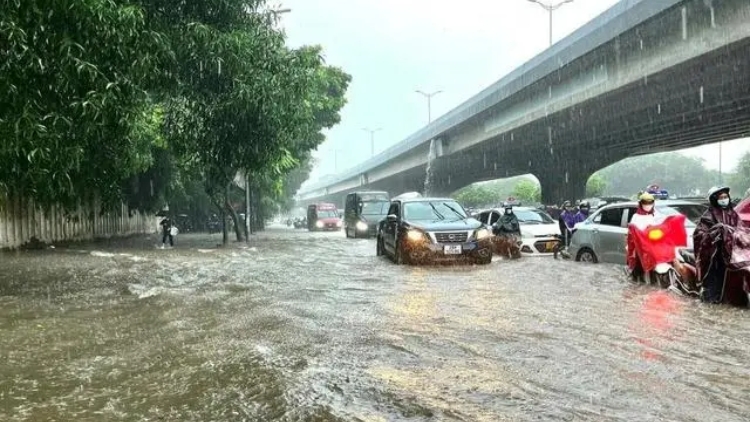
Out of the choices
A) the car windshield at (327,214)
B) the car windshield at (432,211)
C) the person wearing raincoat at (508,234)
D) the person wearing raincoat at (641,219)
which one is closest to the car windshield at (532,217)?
the person wearing raincoat at (508,234)

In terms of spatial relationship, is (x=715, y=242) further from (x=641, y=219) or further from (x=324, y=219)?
(x=324, y=219)

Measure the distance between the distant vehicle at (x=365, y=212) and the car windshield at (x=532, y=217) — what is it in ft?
36.1

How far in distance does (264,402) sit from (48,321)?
430 centimetres

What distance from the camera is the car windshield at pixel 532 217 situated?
18.0 meters

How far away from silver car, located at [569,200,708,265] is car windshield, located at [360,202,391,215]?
17.5 meters

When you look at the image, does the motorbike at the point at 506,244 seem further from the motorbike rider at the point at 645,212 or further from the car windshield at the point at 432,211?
the motorbike rider at the point at 645,212

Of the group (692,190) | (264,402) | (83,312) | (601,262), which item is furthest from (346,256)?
(692,190)

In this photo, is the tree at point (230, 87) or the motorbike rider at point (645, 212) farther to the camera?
the tree at point (230, 87)

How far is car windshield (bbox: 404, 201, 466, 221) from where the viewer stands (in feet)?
49.4

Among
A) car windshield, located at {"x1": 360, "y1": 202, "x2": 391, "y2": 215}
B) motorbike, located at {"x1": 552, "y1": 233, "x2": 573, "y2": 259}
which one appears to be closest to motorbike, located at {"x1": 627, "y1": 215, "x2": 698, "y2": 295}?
motorbike, located at {"x1": 552, "y1": 233, "x2": 573, "y2": 259}

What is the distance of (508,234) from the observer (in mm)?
16391

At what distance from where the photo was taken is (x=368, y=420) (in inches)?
160

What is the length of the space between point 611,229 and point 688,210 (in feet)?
4.71

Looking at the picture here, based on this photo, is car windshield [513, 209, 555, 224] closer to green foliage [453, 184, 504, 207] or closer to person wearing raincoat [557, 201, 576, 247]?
person wearing raincoat [557, 201, 576, 247]
